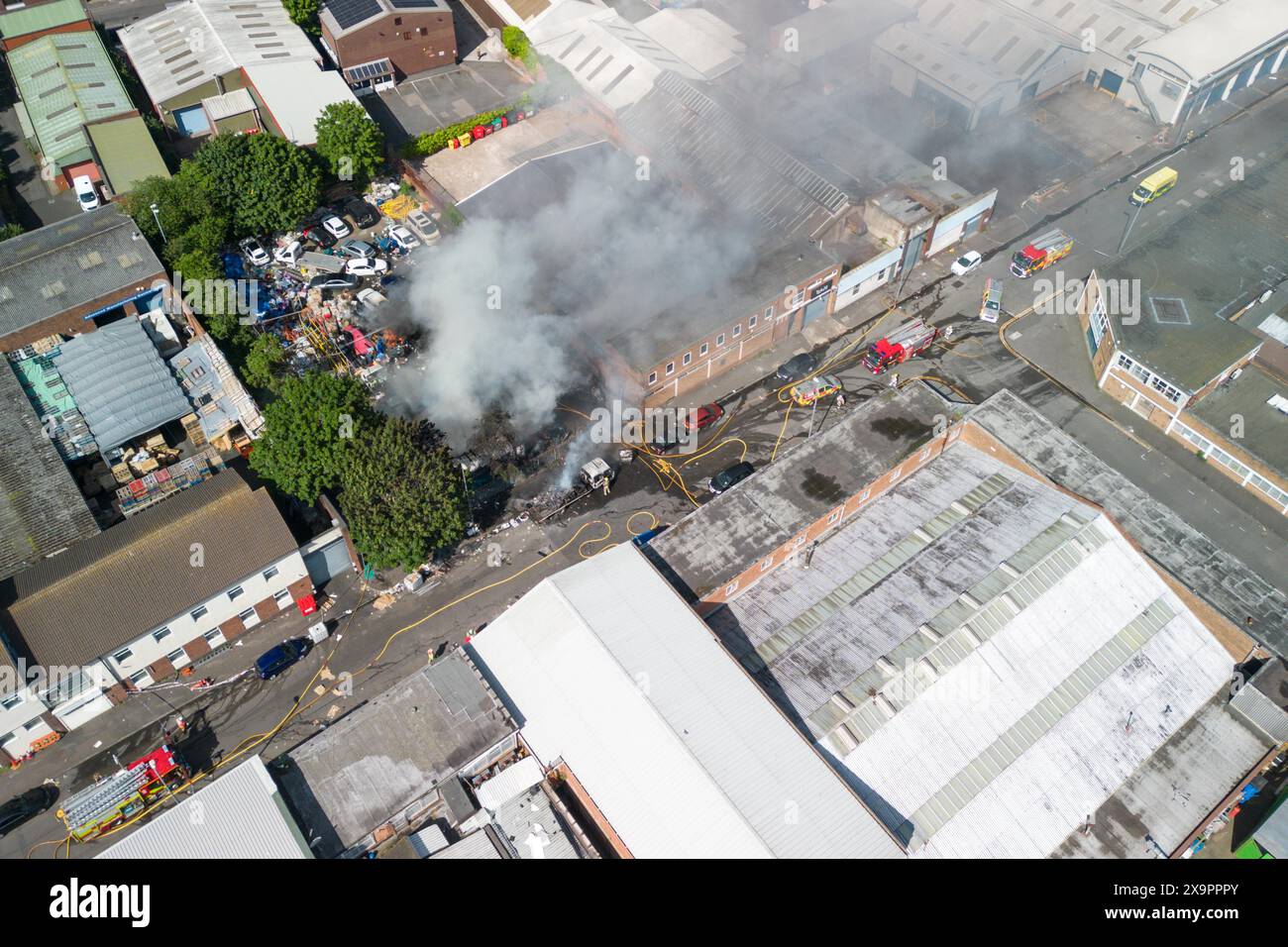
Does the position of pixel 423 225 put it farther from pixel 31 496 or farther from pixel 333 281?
pixel 31 496

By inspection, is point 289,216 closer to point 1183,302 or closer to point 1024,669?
point 1024,669

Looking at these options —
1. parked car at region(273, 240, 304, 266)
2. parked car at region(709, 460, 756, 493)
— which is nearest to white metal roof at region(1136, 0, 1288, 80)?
parked car at region(709, 460, 756, 493)

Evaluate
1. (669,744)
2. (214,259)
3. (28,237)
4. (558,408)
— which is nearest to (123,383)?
(214,259)

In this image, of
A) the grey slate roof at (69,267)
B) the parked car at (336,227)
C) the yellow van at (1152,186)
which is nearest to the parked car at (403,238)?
the parked car at (336,227)

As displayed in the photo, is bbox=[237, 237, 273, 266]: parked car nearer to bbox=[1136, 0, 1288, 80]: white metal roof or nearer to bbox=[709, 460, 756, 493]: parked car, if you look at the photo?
bbox=[709, 460, 756, 493]: parked car

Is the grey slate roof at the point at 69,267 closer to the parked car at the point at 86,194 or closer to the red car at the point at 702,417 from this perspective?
the parked car at the point at 86,194

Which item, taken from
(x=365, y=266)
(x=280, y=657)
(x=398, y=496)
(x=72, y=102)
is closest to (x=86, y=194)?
(x=72, y=102)
